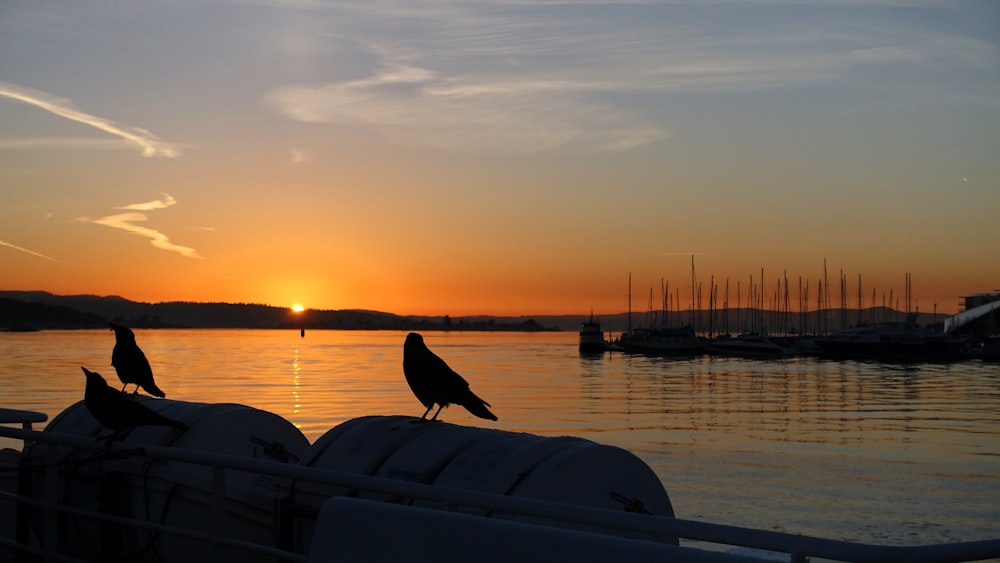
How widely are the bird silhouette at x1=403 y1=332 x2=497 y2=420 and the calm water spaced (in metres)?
17.9

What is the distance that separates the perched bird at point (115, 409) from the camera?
8789mm

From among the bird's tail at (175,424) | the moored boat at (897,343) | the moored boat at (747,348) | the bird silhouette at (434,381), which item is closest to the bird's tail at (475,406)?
the bird silhouette at (434,381)

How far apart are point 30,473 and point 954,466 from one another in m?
36.1

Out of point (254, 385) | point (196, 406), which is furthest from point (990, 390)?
point (196, 406)

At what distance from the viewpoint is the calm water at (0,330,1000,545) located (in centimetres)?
2823

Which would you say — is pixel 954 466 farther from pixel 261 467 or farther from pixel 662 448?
pixel 261 467

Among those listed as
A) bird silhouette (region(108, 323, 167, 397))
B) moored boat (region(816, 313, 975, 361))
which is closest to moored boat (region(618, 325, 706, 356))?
moored boat (region(816, 313, 975, 361))

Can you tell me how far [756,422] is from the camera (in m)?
55.7

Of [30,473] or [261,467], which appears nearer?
[261,467]

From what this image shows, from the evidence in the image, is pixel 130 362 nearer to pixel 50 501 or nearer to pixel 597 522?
pixel 50 501

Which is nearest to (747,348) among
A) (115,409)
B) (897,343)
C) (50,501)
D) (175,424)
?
(897,343)

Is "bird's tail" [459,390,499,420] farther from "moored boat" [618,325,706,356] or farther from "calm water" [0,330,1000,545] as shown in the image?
"moored boat" [618,325,706,356]

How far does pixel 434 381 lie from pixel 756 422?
162ft

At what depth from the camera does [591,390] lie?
8238 cm
